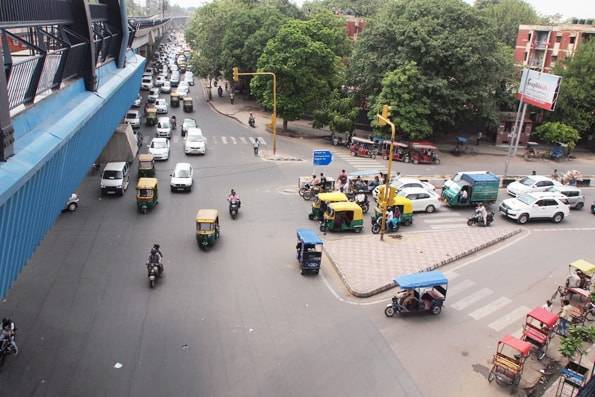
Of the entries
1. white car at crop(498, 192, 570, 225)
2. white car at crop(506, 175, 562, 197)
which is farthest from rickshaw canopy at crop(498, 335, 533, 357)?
white car at crop(506, 175, 562, 197)

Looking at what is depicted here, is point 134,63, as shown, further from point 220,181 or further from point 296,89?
point 296,89

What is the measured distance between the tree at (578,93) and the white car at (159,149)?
3416 centimetres

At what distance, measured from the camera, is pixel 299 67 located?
139ft

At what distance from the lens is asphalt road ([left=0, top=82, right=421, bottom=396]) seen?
13219 mm

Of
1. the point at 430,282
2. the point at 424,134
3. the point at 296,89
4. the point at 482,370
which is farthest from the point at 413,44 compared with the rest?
the point at 482,370

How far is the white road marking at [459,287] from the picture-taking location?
62.7 feet

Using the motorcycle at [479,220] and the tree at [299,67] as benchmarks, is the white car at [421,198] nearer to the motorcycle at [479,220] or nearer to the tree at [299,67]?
the motorcycle at [479,220]

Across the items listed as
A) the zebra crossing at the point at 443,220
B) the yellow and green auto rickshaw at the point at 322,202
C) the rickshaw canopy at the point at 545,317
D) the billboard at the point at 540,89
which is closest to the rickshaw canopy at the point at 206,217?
the yellow and green auto rickshaw at the point at 322,202

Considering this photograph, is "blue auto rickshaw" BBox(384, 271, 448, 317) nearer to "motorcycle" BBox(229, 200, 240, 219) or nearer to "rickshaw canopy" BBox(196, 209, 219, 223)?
"rickshaw canopy" BBox(196, 209, 219, 223)

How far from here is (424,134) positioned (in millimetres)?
38719

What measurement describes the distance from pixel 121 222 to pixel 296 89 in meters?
23.9

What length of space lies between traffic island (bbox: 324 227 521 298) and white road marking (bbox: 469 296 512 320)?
9.82 ft

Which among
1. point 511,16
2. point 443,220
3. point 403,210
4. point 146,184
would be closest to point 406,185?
point 443,220

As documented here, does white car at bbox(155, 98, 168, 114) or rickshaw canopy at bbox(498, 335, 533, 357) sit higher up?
rickshaw canopy at bbox(498, 335, 533, 357)
